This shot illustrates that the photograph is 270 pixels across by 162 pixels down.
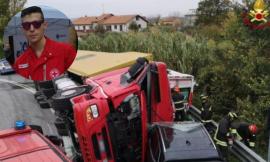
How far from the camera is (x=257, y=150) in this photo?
9688 millimetres

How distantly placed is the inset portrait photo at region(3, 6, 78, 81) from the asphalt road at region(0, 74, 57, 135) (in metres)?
9.86

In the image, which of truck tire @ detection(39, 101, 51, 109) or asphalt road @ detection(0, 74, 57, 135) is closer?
asphalt road @ detection(0, 74, 57, 135)

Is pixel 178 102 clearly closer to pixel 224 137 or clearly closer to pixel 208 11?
pixel 224 137

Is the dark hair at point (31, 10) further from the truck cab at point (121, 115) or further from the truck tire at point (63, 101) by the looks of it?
the truck tire at point (63, 101)

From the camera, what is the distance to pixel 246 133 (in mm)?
8758

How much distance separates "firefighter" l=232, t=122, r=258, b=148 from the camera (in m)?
8.59

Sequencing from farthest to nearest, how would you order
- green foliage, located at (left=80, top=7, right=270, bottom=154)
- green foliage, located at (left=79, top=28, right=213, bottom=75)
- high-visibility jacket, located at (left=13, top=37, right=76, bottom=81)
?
1. green foliage, located at (left=79, top=28, right=213, bottom=75)
2. green foliage, located at (left=80, top=7, right=270, bottom=154)
3. high-visibility jacket, located at (left=13, top=37, right=76, bottom=81)

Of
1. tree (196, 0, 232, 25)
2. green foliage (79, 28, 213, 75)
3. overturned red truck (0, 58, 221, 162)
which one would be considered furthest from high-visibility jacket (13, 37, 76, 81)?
tree (196, 0, 232, 25)

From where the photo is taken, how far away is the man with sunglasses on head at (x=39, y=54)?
2906mm

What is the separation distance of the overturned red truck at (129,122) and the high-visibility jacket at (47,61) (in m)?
3.44

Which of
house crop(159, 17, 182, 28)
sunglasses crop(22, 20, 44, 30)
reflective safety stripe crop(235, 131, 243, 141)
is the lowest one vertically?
house crop(159, 17, 182, 28)

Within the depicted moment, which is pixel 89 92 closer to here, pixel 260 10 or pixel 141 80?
pixel 141 80

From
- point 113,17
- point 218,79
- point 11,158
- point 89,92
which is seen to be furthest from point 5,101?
point 113,17

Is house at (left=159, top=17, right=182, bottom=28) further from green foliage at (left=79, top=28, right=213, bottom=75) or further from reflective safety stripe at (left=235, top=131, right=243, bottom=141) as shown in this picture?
reflective safety stripe at (left=235, top=131, right=243, bottom=141)
